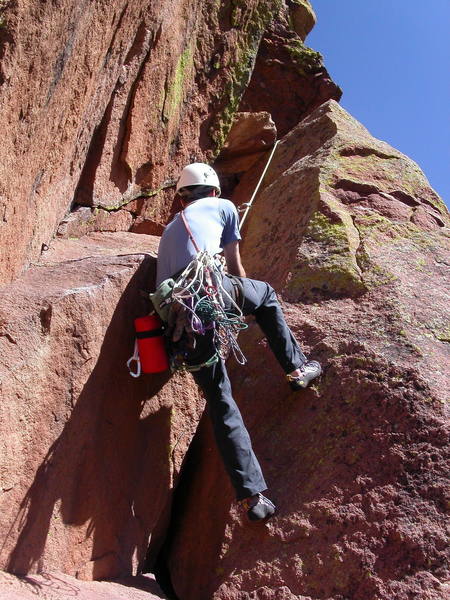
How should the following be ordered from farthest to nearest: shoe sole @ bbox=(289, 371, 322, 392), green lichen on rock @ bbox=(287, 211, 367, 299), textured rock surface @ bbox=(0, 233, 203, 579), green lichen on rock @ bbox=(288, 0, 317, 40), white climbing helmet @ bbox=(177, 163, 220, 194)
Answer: green lichen on rock @ bbox=(288, 0, 317, 40)
green lichen on rock @ bbox=(287, 211, 367, 299)
white climbing helmet @ bbox=(177, 163, 220, 194)
shoe sole @ bbox=(289, 371, 322, 392)
textured rock surface @ bbox=(0, 233, 203, 579)

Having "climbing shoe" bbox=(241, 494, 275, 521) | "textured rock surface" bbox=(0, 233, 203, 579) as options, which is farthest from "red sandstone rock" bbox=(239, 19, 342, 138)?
"climbing shoe" bbox=(241, 494, 275, 521)

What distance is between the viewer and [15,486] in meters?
4.21

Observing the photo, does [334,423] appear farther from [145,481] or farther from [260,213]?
[260,213]

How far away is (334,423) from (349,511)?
0.61 meters

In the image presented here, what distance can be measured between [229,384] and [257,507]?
2.58ft

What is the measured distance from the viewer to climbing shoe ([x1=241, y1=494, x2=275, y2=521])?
434 cm

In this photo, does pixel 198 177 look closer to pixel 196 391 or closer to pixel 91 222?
pixel 196 391

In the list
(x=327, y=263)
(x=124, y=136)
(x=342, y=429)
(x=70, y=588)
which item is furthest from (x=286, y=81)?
(x=70, y=588)

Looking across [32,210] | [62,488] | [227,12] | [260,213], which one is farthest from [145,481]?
[227,12]

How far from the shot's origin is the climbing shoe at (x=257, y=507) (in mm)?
4336

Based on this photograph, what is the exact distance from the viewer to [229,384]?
4602mm

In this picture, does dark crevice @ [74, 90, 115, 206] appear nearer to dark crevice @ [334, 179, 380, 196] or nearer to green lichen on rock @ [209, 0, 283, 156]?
green lichen on rock @ [209, 0, 283, 156]

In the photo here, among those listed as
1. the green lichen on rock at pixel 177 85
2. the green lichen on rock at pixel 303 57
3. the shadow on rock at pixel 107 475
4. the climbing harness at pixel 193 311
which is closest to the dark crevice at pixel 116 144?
the green lichen on rock at pixel 177 85

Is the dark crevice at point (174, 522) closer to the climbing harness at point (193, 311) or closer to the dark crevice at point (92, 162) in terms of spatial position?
the climbing harness at point (193, 311)
